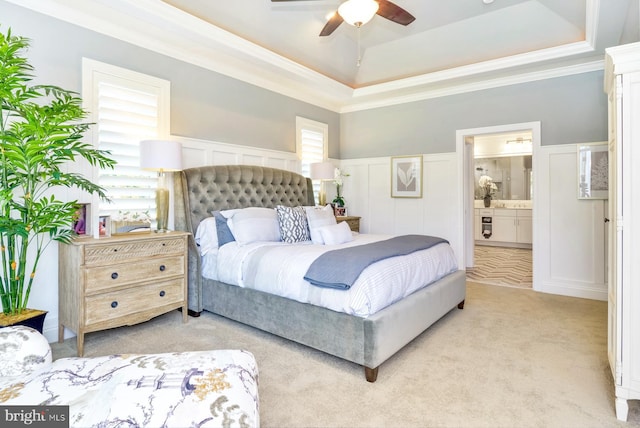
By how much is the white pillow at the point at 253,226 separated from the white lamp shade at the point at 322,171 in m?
1.63

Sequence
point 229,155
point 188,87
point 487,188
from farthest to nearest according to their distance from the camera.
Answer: point 487,188 < point 229,155 < point 188,87

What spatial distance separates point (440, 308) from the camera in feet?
10.4

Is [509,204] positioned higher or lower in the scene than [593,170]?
lower

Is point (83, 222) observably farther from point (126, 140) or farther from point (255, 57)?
point (255, 57)

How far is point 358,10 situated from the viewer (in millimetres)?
2795

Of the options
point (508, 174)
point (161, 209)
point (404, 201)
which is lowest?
point (161, 209)

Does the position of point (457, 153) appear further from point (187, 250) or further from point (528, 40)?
point (187, 250)

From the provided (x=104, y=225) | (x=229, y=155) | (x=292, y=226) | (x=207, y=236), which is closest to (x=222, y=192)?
(x=229, y=155)

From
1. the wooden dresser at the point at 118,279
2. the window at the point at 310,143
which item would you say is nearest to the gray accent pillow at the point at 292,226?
the wooden dresser at the point at 118,279

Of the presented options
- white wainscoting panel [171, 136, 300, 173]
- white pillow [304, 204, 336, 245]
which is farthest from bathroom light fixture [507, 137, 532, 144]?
white pillow [304, 204, 336, 245]

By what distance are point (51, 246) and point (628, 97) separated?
4.15m

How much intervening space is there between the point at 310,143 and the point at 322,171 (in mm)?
697

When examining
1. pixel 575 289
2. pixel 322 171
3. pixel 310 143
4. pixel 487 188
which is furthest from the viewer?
pixel 487 188

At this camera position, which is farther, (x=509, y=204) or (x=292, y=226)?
(x=509, y=204)
